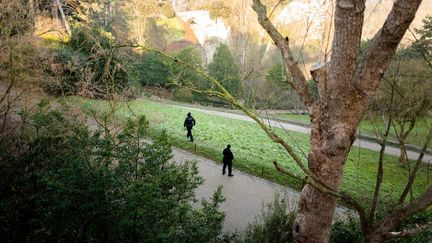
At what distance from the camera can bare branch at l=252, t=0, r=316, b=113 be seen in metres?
2.74

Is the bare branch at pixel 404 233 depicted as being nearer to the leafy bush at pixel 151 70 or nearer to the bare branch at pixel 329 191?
the bare branch at pixel 329 191

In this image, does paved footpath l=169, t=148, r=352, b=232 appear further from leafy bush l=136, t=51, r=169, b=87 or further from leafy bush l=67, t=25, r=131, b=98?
leafy bush l=136, t=51, r=169, b=87

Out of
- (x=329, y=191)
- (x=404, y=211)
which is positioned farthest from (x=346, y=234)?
(x=329, y=191)

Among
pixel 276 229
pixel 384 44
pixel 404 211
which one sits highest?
pixel 384 44

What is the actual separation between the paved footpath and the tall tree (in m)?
6.28

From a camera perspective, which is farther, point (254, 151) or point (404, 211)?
point (254, 151)

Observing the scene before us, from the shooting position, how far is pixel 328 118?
261 centimetres

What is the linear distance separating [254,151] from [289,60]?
15.3m

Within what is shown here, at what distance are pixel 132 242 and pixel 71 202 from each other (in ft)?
3.53

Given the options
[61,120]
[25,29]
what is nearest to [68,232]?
[61,120]

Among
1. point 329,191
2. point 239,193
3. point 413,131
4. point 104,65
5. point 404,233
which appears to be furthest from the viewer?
point 413,131

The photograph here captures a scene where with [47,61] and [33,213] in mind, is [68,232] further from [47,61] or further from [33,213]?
[47,61]

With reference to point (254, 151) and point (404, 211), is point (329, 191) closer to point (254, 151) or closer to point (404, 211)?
point (404, 211)

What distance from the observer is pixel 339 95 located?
2557 mm
